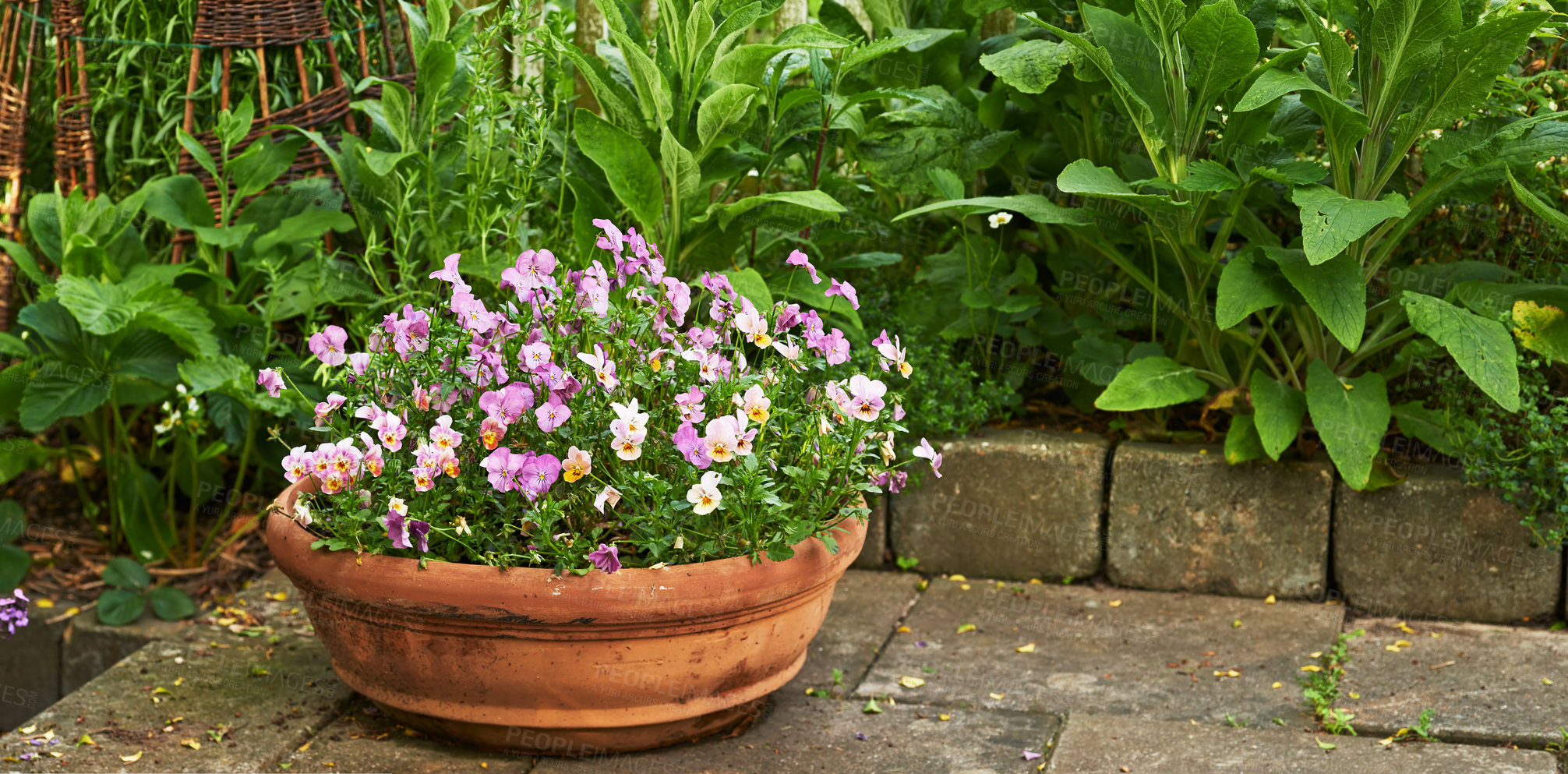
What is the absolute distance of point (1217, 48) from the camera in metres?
2.44

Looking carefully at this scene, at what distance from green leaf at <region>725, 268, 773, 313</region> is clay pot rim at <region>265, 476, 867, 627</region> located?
584 millimetres

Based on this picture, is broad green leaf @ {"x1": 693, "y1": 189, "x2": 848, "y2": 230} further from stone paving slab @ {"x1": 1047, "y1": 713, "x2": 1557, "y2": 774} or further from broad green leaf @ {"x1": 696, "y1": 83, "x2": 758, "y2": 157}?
stone paving slab @ {"x1": 1047, "y1": 713, "x2": 1557, "y2": 774}

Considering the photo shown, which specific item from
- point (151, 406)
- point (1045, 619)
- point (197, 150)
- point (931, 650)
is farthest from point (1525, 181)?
point (151, 406)

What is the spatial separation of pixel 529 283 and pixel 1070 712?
3.95ft

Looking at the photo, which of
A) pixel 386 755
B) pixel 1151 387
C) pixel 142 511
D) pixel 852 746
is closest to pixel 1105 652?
pixel 1151 387

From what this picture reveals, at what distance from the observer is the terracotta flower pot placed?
6.40ft

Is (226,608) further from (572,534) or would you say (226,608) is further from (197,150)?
(572,534)

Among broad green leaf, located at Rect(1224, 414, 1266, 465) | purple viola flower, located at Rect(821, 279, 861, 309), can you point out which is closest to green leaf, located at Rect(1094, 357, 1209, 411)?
broad green leaf, located at Rect(1224, 414, 1266, 465)

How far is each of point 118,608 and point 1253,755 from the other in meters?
2.23

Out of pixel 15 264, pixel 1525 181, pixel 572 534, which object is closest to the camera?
pixel 572 534

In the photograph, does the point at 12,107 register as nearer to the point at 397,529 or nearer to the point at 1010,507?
the point at 397,529

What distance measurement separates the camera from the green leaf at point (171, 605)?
2699mm

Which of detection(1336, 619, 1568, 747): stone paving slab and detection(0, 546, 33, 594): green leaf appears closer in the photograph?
detection(1336, 619, 1568, 747): stone paving slab

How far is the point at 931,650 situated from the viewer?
260 centimetres
